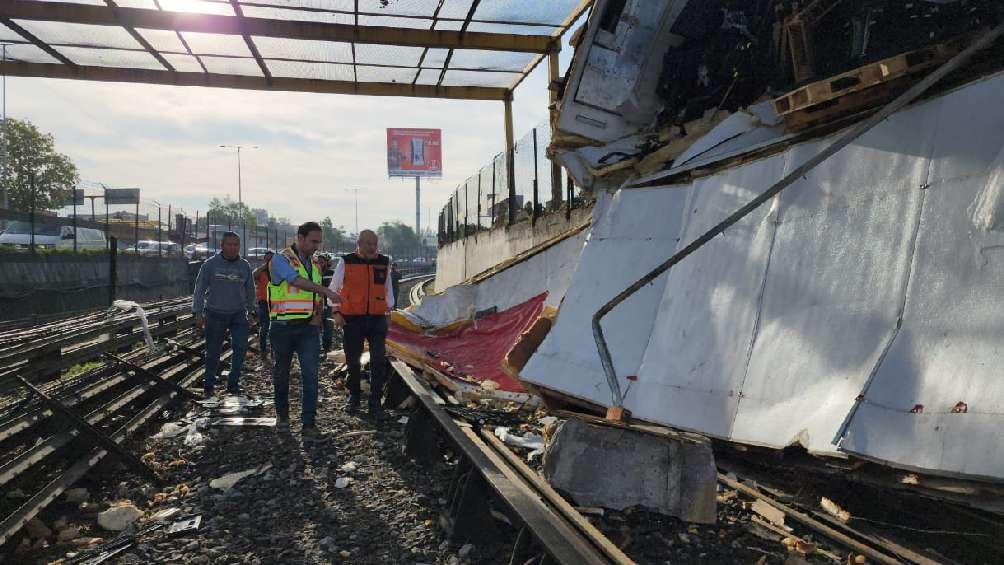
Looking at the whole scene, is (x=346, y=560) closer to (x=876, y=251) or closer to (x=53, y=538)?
(x=53, y=538)

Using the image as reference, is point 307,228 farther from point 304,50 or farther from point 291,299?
point 304,50

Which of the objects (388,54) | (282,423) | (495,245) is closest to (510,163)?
(495,245)

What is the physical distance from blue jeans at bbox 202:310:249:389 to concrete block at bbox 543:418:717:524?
16.6 ft

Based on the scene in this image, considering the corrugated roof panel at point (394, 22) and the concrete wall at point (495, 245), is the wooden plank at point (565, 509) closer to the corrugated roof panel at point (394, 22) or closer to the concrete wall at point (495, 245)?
the concrete wall at point (495, 245)

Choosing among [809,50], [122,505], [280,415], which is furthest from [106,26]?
[809,50]

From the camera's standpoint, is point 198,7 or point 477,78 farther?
point 477,78

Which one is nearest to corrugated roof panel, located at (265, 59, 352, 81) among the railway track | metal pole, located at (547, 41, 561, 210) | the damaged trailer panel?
metal pole, located at (547, 41, 561, 210)

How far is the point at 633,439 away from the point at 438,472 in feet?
5.59

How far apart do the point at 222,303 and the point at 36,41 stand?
8.42m

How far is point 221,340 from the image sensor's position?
822 cm

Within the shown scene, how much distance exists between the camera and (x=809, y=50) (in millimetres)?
5848

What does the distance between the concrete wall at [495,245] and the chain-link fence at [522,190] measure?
224 mm

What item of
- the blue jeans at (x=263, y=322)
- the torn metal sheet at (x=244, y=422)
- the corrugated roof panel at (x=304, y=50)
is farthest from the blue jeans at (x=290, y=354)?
the corrugated roof panel at (x=304, y=50)

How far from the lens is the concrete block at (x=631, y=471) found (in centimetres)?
404
